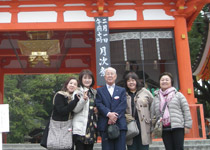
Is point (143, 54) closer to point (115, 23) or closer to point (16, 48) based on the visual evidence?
point (115, 23)

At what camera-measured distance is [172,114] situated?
3682 millimetres

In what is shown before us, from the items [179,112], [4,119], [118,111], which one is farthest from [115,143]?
[4,119]

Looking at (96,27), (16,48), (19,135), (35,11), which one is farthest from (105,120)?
(19,135)

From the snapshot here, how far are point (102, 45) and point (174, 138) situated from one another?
4.24m

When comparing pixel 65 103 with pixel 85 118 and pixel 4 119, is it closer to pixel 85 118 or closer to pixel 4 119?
pixel 85 118

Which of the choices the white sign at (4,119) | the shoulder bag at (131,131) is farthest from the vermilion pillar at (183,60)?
the white sign at (4,119)

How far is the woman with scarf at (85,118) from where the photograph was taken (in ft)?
11.5

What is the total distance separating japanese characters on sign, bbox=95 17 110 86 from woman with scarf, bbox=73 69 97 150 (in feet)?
11.5

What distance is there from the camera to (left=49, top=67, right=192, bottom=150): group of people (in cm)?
353

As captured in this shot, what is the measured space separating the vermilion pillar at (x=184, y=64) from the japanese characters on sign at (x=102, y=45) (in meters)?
1.94

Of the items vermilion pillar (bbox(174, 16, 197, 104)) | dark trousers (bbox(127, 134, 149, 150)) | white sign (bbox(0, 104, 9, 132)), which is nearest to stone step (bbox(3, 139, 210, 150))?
vermilion pillar (bbox(174, 16, 197, 104))

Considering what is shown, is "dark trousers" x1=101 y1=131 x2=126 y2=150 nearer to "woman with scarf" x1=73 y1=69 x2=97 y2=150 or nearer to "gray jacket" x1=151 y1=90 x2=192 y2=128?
"woman with scarf" x1=73 y1=69 x2=97 y2=150

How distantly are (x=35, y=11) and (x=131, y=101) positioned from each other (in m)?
4.90

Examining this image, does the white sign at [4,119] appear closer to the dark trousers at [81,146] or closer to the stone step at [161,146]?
the dark trousers at [81,146]
